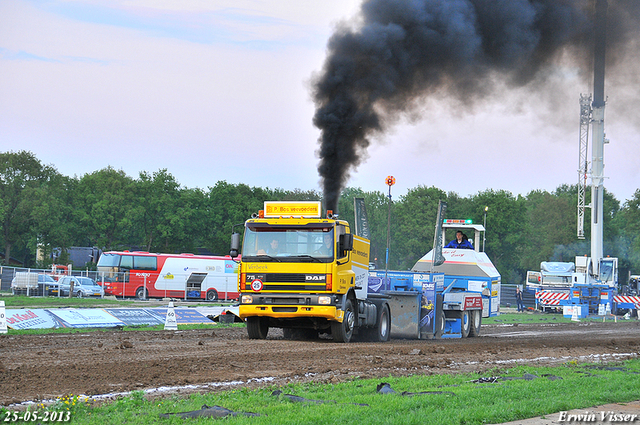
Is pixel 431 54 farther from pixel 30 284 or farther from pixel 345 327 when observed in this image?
pixel 30 284

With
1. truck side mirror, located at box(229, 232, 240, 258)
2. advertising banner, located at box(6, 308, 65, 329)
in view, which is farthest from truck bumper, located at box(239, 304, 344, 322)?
advertising banner, located at box(6, 308, 65, 329)

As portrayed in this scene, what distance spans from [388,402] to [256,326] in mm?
9294

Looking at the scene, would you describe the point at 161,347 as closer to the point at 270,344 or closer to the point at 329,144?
the point at 270,344

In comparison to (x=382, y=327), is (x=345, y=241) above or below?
above

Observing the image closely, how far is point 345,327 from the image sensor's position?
55.2ft

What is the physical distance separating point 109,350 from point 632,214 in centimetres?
8082

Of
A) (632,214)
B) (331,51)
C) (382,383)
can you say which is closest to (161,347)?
(382,383)

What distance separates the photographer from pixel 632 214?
271 ft

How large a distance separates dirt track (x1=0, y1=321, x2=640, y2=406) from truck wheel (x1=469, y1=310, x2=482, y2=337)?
4.25 metres

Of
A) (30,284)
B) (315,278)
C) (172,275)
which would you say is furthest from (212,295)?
(315,278)

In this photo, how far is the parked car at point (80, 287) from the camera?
141ft

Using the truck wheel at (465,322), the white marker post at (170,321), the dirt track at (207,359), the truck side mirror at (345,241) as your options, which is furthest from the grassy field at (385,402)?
the white marker post at (170,321)

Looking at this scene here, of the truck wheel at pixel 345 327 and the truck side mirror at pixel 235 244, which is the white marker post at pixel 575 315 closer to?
the truck wheel at pixel 345 327

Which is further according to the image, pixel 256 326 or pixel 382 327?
pixel 382 327
